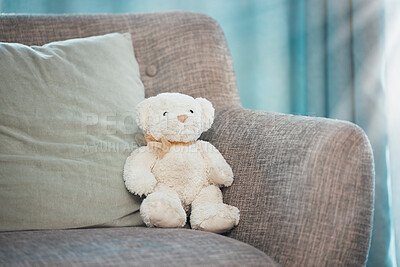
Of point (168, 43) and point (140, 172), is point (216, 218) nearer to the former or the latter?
point (140, 172)

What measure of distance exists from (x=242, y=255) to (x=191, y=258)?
3.8 inches

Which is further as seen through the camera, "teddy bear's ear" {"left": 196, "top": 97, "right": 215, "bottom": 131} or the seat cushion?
"teddy bear's ear" {"left": 196, "top": 97, "right": 215, "bottom": 131}

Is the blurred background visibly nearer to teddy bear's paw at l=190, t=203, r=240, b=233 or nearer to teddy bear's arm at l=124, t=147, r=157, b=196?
teddy bear's paw at l=190, t=203, r=240, b=233

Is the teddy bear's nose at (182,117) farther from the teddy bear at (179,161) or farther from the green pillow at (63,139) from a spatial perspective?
the green pillow at (63,139)

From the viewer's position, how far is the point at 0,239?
0.83 metres

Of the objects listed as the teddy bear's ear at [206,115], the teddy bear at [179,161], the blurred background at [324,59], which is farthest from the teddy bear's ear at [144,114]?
the blurred background at [324,59]

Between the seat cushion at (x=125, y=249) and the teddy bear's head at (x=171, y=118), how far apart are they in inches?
9.3

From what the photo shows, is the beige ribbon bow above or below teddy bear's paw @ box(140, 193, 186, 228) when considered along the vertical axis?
above

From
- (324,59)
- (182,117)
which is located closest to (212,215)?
(182,117)

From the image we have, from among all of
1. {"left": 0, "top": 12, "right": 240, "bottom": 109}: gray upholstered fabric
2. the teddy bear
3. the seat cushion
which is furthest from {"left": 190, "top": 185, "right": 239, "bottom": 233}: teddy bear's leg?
{"left": 0, "top": 12, "right": 240, "bottom": 109}: gray upholstered fabric

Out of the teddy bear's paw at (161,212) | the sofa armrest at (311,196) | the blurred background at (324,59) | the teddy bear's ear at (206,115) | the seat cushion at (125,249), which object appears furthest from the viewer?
the blurred background at (324,59)

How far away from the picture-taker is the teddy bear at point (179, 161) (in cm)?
104

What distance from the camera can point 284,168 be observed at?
0.96 metres

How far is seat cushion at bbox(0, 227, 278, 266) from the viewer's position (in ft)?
2.44
